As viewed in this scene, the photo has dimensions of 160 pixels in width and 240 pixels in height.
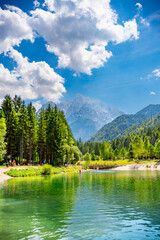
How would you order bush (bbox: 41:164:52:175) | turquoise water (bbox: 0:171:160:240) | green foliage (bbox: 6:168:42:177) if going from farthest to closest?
bush (bbox: 41:164:52:175), green foliage (bbox: 6:168:42:177), turquoise water (bbox: 0:171:160:240)

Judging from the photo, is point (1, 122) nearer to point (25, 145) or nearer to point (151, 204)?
point (25, 145)

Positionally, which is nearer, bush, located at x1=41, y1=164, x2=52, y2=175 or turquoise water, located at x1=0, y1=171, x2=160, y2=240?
turquoise water, located at x1=0, y1=171, x2=160, y2=240

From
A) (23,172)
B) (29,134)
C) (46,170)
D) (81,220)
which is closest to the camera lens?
(81,220)

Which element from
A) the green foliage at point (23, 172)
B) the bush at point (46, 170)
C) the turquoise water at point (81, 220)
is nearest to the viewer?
the turquoise water at point (81, 220)

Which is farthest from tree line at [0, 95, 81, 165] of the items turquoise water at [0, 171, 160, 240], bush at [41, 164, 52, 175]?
turquoise water at [0, 171, 160, 240]

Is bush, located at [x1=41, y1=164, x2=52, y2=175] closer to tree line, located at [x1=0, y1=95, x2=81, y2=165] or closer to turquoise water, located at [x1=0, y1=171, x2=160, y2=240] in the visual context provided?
tree line, located at [x1=0, y1=95, x2=81, y2=165]

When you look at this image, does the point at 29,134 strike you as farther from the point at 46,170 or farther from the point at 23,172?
the point at 23,172

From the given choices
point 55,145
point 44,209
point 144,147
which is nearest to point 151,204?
point 44,209

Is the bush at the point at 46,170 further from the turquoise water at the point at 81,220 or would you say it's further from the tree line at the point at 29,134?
the turquoise water at the point at 81,220

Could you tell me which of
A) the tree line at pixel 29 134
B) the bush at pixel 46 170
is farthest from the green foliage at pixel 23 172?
the tree line at pixel 29 134

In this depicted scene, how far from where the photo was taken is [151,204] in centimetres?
1838

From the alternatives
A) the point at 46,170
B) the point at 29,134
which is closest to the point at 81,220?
the point at 46,170

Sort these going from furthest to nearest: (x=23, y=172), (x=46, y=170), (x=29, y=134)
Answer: (x=29, y=134) → (x=46, y=170) → (x=23, y=172)

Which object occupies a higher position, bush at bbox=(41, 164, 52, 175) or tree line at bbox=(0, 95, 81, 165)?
tree line at bbox=(0, 95, 81, 165)
